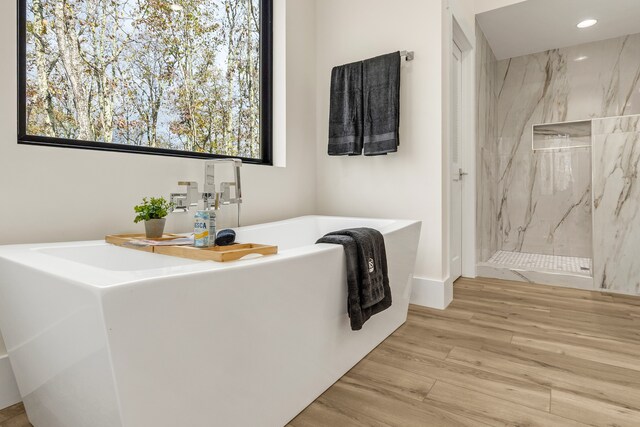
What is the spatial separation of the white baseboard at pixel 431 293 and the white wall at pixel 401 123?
0.05 meters

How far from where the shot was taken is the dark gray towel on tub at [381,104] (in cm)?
237

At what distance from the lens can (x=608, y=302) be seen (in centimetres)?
250

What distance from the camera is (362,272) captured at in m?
1.43

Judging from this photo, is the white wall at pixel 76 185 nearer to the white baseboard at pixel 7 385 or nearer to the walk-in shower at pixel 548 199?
the white baseboard at pixel 7 385

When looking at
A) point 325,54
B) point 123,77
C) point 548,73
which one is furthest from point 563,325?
point 548,73

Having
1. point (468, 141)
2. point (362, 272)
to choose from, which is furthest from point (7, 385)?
point (468, 141)

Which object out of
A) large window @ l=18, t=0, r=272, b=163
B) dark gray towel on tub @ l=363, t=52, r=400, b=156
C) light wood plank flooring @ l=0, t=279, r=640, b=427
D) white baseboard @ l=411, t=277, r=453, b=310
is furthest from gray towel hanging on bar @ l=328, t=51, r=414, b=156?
light wood plank flooring @ l=0, t=279, r=640, b=427

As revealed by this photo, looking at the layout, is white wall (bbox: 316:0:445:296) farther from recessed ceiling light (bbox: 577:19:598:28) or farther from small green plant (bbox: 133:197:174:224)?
recessed ceiling light (bbox: 577:19:598:28)

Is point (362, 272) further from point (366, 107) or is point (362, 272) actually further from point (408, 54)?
point (408, 54)

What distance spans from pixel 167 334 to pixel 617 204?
3.24 m

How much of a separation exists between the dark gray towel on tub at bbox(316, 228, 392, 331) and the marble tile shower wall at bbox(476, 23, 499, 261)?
6.86 ft

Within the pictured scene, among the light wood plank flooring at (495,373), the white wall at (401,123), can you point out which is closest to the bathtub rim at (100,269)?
the light wood plank flooring at (495,373)

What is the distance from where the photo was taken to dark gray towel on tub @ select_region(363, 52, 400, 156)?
2369 millimetres

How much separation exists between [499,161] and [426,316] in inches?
115
